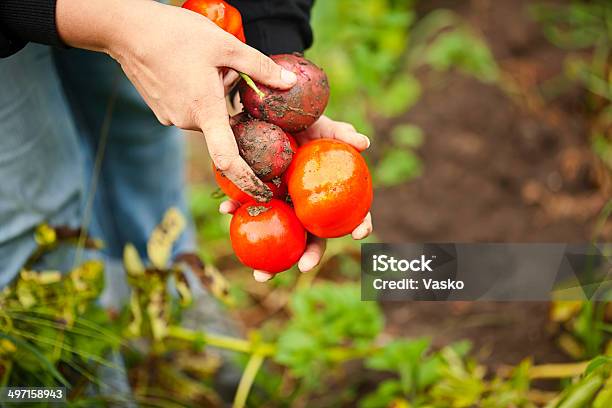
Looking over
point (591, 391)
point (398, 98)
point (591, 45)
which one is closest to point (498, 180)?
point (398, 98)

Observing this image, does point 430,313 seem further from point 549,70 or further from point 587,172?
point 549,70

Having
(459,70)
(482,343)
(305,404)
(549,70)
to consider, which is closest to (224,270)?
(305,404)

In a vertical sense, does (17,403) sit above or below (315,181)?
below

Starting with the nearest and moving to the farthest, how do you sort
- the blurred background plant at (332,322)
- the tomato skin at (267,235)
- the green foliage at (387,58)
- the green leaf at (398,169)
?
the tomato skin at (267,235), the blurred background plant at (332,322), the green leaf at (398,169), the green foliage at (387,58)

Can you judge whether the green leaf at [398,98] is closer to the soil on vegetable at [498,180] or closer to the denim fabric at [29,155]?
the soil on vegetable at [498,180]

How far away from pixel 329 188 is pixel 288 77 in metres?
0.24

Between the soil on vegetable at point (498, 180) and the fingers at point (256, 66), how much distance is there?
1.33 m

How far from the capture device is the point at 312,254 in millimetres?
1314

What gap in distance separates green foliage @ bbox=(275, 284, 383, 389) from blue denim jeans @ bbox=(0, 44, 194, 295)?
573 mm

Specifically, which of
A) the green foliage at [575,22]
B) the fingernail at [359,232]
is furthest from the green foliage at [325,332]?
the green foliage at [575,22]

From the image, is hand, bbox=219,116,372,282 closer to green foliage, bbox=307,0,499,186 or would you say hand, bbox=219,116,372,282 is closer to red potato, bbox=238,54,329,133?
red potato, bbox=238,54,329,133

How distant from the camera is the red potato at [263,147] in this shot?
3.86 ft

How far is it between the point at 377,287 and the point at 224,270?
1210 mm

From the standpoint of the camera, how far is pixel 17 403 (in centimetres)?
155
